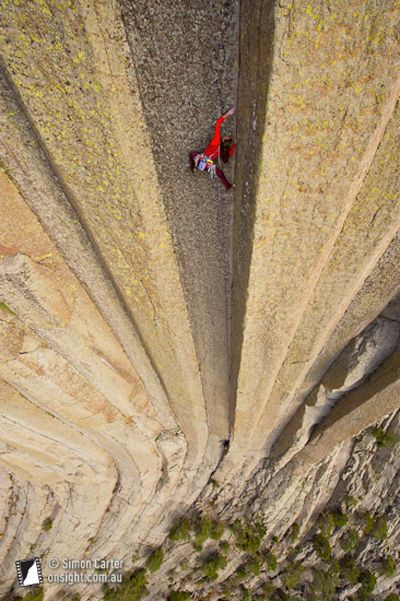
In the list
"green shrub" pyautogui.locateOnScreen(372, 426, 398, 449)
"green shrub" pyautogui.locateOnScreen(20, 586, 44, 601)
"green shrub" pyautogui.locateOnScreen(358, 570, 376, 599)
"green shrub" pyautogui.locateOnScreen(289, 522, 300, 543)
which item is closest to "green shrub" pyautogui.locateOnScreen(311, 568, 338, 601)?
"green shrub" pyautogui.locateOnScreen(358, 570, 376, 599)

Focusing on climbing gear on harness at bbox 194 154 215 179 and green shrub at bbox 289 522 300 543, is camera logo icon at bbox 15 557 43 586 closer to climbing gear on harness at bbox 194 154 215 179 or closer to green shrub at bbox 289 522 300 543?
green shrub at bbox 289 522 300 543

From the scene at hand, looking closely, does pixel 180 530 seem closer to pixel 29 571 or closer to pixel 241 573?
pixel 241 573

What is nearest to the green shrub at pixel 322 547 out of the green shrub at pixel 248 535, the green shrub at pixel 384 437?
the green shrub at pixel 248 535

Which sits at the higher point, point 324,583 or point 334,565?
point 334,565

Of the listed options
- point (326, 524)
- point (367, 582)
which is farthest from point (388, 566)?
point (326, 524)

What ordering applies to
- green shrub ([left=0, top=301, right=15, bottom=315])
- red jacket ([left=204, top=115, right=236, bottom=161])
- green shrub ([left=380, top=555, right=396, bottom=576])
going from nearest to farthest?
red jacket ([left=204, top=115, right=236, bottom=161]) → green shrub ([left=0, top=301, right=15, bottom=315]) → green shrub ([left=380, top=555, right=396, bottom=576])

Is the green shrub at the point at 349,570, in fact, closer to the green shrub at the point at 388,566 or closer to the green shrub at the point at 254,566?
the green shrub at the point at 388,566
